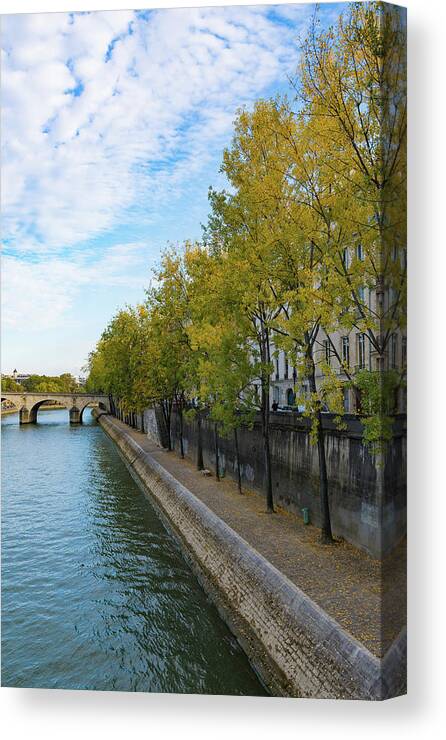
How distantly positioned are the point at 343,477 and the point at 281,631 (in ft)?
13.8

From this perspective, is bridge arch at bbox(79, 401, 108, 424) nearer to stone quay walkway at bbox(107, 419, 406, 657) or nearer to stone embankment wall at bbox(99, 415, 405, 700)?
stone quay walkway at bbox(107, 419, 406, 657)

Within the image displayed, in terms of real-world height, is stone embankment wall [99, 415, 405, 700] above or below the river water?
above

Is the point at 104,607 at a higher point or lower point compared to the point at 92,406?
lower

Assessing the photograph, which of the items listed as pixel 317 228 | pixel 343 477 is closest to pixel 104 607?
pixel 343 477

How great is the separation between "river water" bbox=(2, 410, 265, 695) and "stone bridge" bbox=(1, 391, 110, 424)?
48702 mm

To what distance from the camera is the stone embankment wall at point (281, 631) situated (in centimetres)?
753

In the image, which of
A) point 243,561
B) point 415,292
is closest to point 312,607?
point 243,561

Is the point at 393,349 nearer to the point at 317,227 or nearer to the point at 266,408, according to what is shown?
the point at 317,227

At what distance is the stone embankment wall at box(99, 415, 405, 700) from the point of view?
296 inches

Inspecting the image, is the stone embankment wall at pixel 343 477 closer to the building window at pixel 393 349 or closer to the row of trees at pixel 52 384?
the building window at pixel 393 349

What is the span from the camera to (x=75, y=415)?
3044 inches

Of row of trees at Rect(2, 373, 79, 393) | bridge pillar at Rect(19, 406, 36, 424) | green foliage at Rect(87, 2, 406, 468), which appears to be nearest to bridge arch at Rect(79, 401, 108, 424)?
row of trees at Rect(2, 373, 79, 393)

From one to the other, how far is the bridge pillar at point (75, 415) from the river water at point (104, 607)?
175 ft

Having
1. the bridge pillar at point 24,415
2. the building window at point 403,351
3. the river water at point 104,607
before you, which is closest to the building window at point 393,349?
the building window at point 403,351
